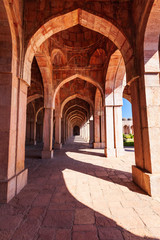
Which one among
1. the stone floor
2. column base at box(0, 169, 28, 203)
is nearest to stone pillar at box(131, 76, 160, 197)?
the stone floor

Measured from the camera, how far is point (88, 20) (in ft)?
12.5

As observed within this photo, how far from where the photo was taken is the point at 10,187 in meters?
2.56

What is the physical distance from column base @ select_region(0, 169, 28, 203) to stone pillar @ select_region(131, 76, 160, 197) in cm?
→ 279

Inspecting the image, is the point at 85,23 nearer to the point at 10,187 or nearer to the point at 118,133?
the point at 10,187

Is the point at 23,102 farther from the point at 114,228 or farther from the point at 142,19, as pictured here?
the point at 142,19

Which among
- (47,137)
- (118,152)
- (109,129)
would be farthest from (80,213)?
(47,137)

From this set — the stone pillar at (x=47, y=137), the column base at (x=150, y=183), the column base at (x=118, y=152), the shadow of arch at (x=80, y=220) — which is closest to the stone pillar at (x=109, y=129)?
the column base at (x=118, y=152)

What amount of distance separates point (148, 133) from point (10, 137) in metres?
2.98

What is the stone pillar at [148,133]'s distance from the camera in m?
2.71

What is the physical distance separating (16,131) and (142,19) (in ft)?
12.9

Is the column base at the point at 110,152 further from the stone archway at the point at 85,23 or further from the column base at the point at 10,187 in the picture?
the column base at the point at 10,187

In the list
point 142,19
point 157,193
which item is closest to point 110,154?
point 157,193

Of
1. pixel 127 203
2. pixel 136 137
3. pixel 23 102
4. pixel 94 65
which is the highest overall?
pixel 94 65

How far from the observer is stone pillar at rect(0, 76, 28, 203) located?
256cm
